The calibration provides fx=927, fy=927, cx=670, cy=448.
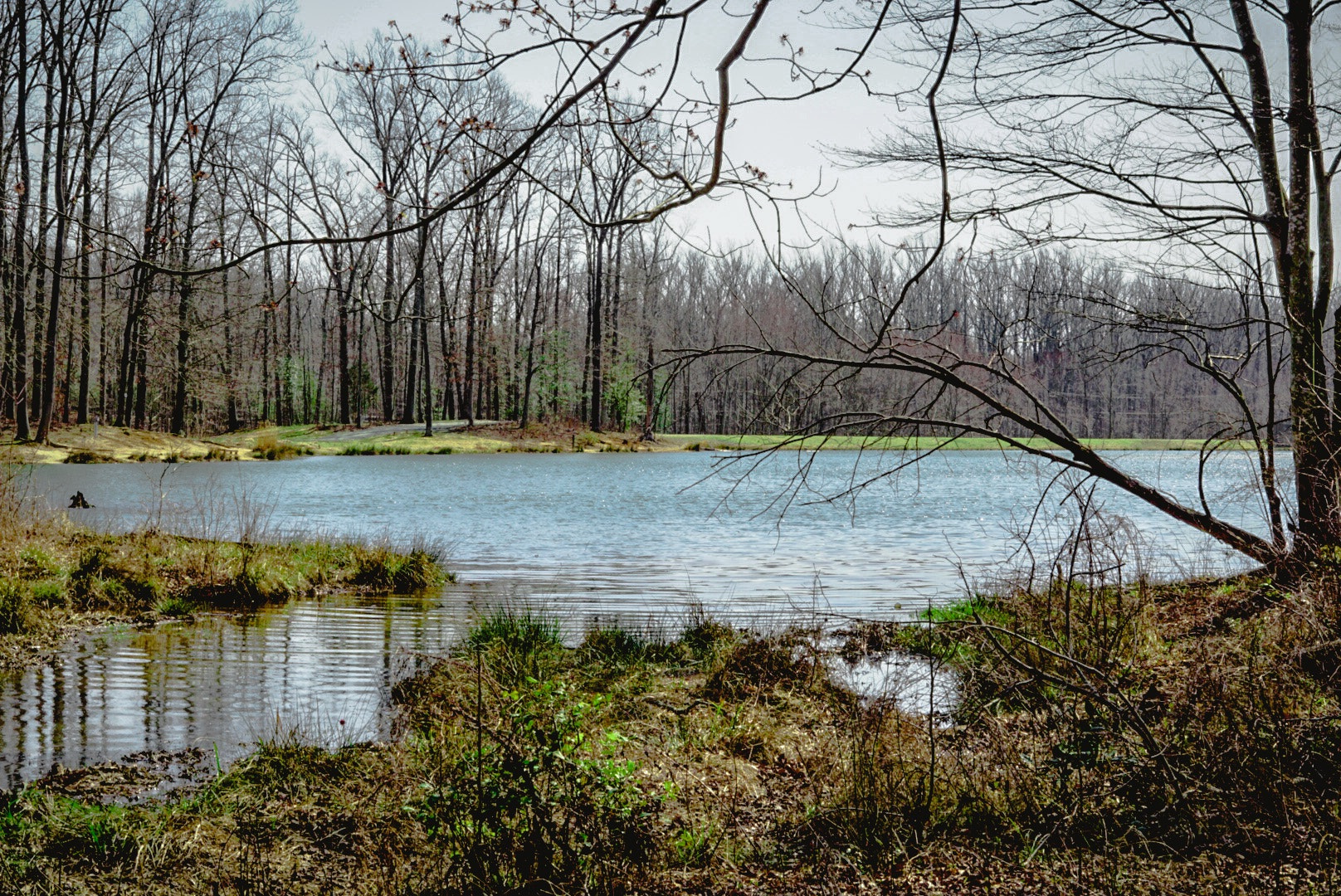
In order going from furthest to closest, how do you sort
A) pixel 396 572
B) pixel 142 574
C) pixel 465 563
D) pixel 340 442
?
pixel 340 442
pixel 465 563
pixel 396 572
pixel 142 574

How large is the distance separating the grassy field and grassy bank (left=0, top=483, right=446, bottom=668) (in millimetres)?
13259

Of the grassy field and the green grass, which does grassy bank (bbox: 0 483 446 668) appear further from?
the grassy field

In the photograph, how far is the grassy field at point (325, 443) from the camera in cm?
2708

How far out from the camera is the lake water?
19.4 feet

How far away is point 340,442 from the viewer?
37.8 meters

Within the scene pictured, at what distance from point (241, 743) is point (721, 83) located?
15.0 feet

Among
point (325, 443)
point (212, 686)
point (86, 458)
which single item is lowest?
point (212, 686)

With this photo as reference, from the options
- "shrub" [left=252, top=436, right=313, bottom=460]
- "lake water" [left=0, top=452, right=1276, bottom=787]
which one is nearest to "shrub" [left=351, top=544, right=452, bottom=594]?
"lake water" [left=0, top=452, right=1276, bottom=787]

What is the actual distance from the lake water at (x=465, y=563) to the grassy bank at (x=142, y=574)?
39 centimetres

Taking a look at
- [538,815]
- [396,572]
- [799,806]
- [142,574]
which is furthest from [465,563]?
[538,815]

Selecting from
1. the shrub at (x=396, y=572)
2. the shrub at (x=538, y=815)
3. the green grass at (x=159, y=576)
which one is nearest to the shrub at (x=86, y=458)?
the green grass at (x=159, y=576)

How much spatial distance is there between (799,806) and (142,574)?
26.2 feet

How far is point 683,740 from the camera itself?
516 centimetres

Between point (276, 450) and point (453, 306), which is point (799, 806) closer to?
point (453, 306)
